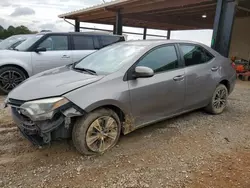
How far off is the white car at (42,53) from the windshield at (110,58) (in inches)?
105

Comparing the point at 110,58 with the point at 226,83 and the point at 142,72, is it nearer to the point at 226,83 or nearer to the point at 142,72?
the point at 142,72

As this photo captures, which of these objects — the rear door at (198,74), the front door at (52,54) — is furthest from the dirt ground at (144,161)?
the front door at (52,54)

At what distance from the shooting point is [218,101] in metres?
4.62

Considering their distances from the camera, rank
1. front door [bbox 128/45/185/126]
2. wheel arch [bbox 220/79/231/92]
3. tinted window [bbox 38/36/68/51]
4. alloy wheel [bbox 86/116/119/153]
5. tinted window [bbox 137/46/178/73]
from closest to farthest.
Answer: alloy wheel [bbox 86/116/119/153]
front door [bbox 128/45/185/126]
tinted window [bbox 137/46/178/73]
wheel arch [bbox 220/79/231/92]
tinted window [bbox 38/36/68/51]

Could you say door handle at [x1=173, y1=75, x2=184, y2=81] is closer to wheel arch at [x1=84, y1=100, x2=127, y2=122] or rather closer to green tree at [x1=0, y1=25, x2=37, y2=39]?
wheel arch at [x1=84, y1=100, x2=127, y2=122]

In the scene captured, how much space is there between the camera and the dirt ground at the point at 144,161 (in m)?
2.48

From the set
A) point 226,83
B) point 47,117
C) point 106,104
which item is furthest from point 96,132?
point 226,83

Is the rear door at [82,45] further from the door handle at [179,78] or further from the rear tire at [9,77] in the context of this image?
the door handle at [179,78]

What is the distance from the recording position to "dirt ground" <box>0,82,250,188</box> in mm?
2480

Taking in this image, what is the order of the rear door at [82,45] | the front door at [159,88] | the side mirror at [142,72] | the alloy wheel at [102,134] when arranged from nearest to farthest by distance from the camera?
the alloy wheel at [102,134], the side mirror at [142,72], the front door at [159,88], the rear door at [82,45]

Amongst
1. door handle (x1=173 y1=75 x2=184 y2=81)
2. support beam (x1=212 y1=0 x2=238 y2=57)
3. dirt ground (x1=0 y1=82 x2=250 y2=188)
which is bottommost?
dirt ground (x1=0 y1=82 x2=250 y2=188)

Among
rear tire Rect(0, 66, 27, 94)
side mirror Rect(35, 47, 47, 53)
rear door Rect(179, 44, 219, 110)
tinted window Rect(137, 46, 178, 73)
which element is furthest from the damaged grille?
side mirror Rect(35, 47, 47, 53)

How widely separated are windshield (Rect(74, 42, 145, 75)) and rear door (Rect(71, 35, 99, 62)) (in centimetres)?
281

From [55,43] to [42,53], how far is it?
1.76 ft
